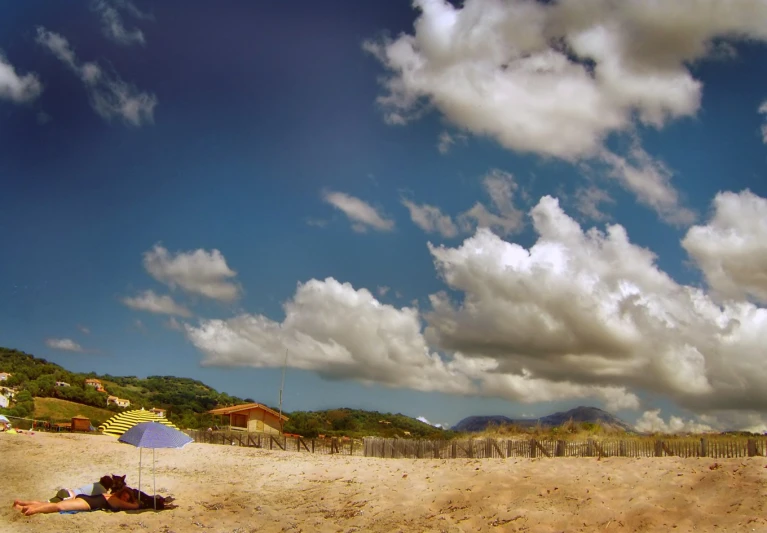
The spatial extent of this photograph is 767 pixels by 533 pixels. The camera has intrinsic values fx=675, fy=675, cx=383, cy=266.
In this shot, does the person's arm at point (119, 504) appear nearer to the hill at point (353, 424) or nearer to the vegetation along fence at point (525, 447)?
the vegetation along fence at point (525, 447)

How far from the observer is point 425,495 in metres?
19.2

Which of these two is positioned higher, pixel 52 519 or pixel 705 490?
pixel 705 490

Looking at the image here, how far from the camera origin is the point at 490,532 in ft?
51.0

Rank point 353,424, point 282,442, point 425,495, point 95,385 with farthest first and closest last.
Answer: point 353,424, point 95,385, point 282,442, point 425,495

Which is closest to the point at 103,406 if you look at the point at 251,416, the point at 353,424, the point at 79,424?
the point at 251,416

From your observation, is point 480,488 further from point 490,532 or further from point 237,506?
point 237,506

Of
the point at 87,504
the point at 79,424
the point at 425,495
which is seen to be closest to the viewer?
the point at 87,504

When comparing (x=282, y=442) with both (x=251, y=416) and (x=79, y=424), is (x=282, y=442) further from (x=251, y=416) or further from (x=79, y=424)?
(x=251, y=416)

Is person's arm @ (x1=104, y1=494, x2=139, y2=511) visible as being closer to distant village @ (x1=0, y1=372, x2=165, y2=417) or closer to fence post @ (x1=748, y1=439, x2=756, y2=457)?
fence post @ (x1=748, y1=439, x2=756, y2=457)

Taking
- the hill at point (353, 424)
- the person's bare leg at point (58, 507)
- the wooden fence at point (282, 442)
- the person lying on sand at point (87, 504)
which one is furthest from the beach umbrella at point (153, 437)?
the hill at point (353, 424)

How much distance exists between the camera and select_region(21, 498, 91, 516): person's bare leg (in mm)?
16494

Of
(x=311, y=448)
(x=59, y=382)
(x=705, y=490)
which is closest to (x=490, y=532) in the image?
(x=705, y=490)

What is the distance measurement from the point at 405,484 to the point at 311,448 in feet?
45.1

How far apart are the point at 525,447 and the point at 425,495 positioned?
7.68 meters
